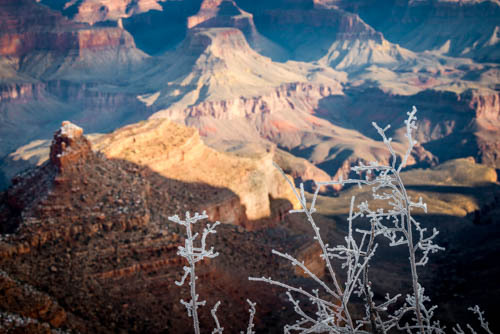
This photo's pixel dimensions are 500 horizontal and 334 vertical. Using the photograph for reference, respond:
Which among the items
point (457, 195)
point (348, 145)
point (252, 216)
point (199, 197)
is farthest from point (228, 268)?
point (348, 145)

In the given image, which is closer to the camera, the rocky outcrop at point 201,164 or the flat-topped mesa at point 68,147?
the flat-topped mesa at point 68,147

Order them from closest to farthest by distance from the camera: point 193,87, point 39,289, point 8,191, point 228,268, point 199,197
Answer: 1. point 39,289
2. point 228,268
3. point 8,191
4. point 199,197
5. point 193,87

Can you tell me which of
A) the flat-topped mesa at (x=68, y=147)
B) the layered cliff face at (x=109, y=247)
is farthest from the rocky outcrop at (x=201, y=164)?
the flat-topped mesa at (x=68, y=147)

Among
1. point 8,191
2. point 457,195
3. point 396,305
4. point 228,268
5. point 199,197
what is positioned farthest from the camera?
point 457,195

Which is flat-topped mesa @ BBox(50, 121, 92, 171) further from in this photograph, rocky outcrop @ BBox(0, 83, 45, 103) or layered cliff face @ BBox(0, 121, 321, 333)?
rocky outcrop @ BBox(0, 83, 45, 103)

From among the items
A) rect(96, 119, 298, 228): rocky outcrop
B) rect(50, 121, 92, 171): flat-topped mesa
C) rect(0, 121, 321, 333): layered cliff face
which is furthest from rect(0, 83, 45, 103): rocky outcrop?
rect(50, 121, 92, 171): flat-topped mesa

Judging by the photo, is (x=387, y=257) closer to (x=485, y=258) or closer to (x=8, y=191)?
(x=485, y=258)

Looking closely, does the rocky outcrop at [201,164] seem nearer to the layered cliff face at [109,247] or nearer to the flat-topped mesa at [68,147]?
the layered cliff face at [109,247]

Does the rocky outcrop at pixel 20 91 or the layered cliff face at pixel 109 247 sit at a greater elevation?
the layered cliff face at pixel 109 247
